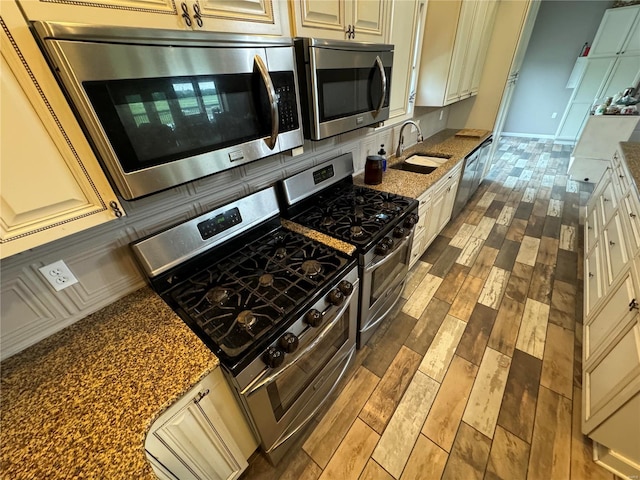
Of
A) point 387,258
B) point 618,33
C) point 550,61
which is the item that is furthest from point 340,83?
point 550,61

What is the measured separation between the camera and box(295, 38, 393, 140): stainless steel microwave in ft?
3.72

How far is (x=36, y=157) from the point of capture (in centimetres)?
62

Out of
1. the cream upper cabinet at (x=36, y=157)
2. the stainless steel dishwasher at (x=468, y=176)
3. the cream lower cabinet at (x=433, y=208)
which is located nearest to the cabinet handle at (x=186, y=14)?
the cream upper cabinet at (x=36, y=157)

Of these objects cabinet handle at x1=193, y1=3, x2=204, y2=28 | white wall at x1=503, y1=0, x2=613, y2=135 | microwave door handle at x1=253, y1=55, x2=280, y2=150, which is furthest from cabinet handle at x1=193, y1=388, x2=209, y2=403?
white wall at x1=503, y1=0, x2=613, y2=135

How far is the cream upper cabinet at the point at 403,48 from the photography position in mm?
1560

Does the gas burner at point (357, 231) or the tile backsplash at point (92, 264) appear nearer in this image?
the tile backsplash at point (92, 264)

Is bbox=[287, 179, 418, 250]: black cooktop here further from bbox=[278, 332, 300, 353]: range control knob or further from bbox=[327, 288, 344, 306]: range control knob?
bbox=[278, 332, 300, 353]: range control knob

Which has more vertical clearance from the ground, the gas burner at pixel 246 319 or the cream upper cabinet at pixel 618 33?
the cream upper cabinet at pixel 618 33

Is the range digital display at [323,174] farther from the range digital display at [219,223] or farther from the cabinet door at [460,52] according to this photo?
the cabinet door at [460,52]

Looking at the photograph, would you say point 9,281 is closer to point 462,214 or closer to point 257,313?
point 257,313

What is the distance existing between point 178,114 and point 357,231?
0.94 m

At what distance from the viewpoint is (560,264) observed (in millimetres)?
2455

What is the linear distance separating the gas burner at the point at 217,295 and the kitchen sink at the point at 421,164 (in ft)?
6.49

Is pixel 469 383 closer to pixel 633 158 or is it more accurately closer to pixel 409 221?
pixel 409 221
